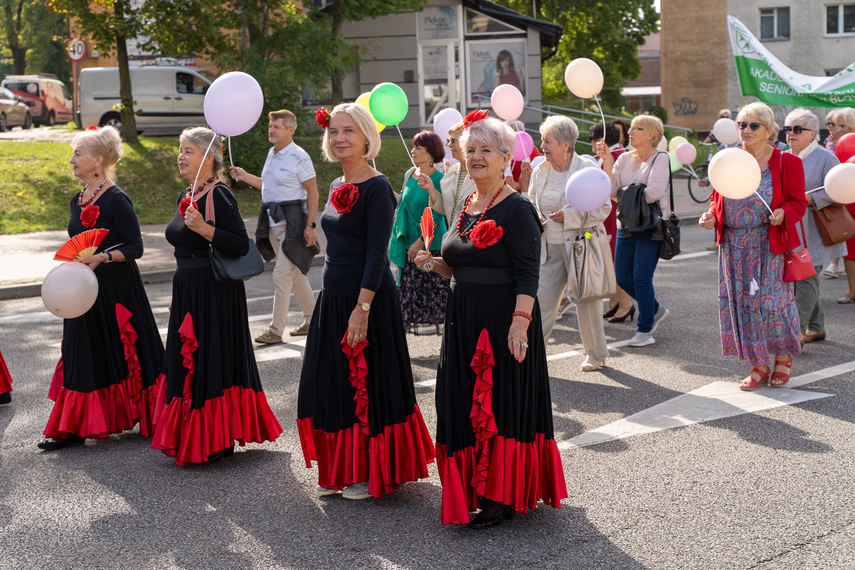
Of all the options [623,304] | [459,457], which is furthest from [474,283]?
[623,304]

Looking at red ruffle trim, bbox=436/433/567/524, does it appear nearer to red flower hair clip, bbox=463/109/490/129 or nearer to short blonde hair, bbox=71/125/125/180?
red flower hair clip, bbox=463/109/490/129

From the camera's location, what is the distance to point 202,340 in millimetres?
5031

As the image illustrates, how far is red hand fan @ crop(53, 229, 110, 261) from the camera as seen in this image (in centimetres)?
520

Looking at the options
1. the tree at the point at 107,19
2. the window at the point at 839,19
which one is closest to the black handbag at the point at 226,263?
the tree at the point at 107,19

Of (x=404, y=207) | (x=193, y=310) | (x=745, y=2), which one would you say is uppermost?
(x=745, y=2)

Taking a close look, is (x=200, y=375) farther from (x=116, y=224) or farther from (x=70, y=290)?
(x=116, y=224)

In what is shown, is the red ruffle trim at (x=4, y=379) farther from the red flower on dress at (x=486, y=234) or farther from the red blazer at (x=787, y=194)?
the red blazer at (x=787, y=194)

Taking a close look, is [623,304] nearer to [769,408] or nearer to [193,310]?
[769,408]

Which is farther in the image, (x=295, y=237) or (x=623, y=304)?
(x=623, y=304)

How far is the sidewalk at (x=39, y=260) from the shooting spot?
431 inches

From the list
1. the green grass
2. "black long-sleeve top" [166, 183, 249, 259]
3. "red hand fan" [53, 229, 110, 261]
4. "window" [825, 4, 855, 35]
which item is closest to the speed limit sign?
the green grass

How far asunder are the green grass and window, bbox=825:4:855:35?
28.2m

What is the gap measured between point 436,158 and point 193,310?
2752mm

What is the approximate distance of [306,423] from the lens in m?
4.59
